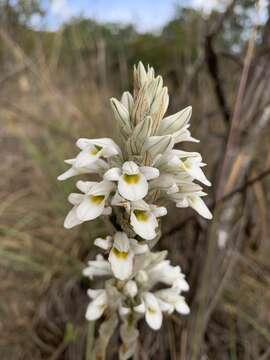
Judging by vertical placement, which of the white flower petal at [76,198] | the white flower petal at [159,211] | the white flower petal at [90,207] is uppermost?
the white flower petal at [90,207]

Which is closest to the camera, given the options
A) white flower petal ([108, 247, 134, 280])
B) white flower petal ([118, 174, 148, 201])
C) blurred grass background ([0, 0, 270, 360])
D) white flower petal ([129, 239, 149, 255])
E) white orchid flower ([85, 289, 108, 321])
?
white flower petal ([118, 174, 148, 201])

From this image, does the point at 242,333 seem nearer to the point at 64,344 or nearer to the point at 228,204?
the point at 228,204

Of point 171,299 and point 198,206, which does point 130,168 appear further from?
point 171,299

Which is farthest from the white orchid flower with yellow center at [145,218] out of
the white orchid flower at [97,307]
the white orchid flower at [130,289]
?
the white orchid flower at [97,307]

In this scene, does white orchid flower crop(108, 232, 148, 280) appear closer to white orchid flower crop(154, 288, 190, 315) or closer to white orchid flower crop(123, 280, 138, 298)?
white orchid flower crop(123, 280, 138, 298)

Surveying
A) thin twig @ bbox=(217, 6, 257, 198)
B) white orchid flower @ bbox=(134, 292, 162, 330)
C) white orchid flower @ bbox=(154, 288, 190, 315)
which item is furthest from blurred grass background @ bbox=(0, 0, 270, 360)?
white orchid flower @ bbox=(134, 292, 162, 330)

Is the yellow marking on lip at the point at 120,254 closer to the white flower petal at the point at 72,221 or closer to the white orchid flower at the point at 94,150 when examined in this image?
the white flower petal at the point at 72,221

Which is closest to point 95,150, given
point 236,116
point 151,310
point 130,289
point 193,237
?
point 130,289
